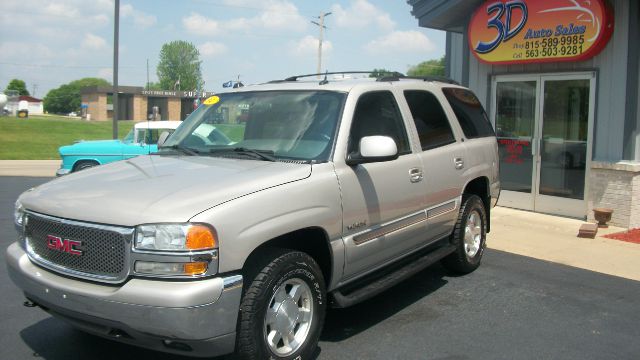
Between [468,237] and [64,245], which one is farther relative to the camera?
[468,237]

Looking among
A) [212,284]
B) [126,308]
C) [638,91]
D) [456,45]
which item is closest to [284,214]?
[212,284]

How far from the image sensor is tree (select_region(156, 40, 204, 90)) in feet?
360

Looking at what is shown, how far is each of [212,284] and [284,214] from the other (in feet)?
2.26

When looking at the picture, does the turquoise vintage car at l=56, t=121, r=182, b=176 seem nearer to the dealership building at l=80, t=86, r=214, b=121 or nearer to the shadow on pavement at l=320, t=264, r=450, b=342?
the shadow on pavement at l=320, t=264, r=450, b=342

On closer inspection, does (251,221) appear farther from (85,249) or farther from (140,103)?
(140,103)

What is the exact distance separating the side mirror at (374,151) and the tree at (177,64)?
357ft

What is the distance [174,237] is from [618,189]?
24.7 feet

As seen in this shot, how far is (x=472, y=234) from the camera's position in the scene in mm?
6348

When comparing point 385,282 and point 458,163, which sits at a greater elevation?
point 458,163

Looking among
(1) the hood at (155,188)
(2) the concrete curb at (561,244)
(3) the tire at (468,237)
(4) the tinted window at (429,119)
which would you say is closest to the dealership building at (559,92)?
(2) the concrete curb at (561,244)

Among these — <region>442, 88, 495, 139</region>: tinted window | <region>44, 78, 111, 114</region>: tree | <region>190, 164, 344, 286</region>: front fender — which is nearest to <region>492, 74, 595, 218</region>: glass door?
<region>442, 88, 495, 139</region>: tinted window

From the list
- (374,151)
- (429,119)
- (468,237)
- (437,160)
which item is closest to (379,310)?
(437,160)

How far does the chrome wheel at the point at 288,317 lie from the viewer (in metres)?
3.61

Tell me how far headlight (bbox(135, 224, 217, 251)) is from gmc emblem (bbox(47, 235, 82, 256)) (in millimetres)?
472
